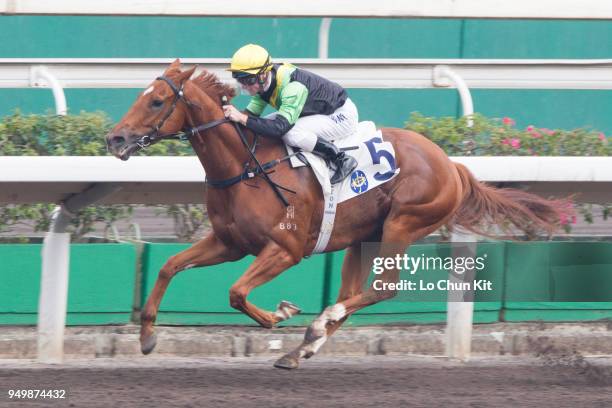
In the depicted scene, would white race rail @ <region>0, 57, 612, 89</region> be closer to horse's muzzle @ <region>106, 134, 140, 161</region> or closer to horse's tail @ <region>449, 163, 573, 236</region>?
horse's tail @ <region>449, 163, 573, 236</region>

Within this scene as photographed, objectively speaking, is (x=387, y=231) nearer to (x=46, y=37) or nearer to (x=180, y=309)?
(x=180, y=309)

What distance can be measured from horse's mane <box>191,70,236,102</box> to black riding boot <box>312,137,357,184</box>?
0.58m

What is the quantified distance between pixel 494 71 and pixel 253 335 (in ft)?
8.24

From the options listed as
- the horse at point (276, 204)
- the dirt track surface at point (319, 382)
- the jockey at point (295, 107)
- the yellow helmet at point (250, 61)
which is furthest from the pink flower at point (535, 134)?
the yellow helmet at point (250, 61)

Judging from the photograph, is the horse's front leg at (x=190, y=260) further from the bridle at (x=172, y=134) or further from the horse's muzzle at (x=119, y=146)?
the horse's muzzle at (x=119, y=146)

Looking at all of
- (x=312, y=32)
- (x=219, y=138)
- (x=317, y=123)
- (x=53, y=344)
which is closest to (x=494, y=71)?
(x=317, y=123)

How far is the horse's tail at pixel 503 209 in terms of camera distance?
6.89 metres

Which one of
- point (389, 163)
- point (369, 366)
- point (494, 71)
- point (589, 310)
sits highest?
point (494, 71)

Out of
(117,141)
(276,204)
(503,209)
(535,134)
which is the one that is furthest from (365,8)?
(117,141)

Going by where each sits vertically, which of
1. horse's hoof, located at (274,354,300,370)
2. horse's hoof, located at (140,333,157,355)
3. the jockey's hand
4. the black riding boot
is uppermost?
the jockey's hand

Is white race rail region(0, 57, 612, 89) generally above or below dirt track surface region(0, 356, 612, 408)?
above

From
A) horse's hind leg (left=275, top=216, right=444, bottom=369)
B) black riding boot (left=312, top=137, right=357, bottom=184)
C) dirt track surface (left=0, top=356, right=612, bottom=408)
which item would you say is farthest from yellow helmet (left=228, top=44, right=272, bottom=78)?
dirt track surface (left=0, top=356, right=612, bottom=408)

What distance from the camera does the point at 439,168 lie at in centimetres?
669

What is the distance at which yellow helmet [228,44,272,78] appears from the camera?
19.8 feet
